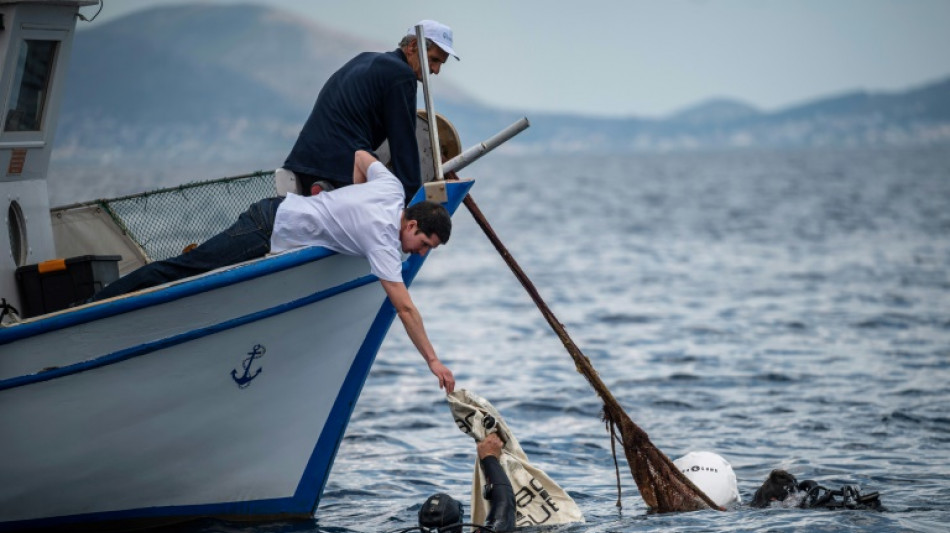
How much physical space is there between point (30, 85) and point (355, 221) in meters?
3.28

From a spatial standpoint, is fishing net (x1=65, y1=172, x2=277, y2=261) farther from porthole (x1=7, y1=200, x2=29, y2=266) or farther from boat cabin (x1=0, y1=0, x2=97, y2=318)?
porthole (x1=7, y1=200, x2=29, y2=266)

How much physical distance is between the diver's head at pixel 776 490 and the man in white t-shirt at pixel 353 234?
9.06ft

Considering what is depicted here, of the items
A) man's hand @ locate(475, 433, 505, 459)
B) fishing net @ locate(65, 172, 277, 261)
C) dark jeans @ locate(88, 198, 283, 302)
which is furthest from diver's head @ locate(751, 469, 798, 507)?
fishing net @ locate(65, 172, 277, 261)

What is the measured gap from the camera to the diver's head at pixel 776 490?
9617mm

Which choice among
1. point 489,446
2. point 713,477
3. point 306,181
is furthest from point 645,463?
point 306,181

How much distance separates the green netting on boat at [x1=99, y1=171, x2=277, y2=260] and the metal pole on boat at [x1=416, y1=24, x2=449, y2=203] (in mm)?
2048

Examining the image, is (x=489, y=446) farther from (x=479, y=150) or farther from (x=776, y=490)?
(x=776, y=490)

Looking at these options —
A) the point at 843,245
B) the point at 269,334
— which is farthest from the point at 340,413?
the point at 843,245

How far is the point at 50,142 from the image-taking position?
10109 mm

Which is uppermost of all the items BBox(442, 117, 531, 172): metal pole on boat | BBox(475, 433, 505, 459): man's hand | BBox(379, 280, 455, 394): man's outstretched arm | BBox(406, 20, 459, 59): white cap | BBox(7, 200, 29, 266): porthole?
BBox(406, 20, 459, 59): white cap

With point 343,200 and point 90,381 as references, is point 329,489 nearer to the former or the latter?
point 90,381

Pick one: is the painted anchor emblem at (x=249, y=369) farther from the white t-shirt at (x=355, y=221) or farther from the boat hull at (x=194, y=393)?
the white t-shirt at (x=355, y=221)

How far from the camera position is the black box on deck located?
948cm

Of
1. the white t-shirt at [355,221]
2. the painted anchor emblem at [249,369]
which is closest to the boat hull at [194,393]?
the painted anchor emblem at [249,369]
